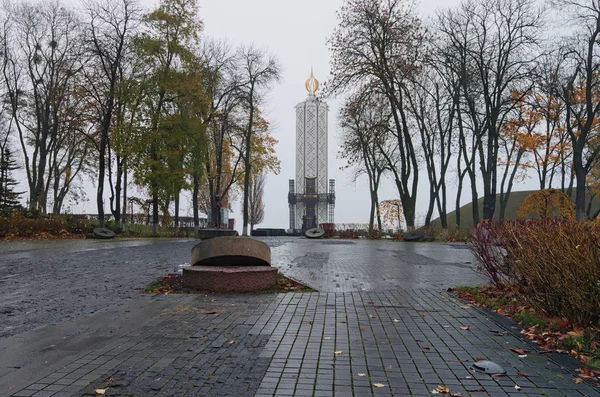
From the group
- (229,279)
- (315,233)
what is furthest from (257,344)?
(315,233)

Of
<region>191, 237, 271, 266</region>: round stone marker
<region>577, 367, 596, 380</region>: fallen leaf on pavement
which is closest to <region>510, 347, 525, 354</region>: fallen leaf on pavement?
<region>577, 367, 596, 380</region>: fallen leaf on pavement

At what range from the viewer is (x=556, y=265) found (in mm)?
5395

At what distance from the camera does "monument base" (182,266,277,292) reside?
8.27 metres

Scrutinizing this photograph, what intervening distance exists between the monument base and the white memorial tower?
3704 centimetres

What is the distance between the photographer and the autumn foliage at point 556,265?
510 centimetres

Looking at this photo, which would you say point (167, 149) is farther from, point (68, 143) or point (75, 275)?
point (75, 275)

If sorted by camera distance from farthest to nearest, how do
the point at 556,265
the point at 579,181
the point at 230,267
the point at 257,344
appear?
the point at 579,181, the point at 230,267, the point at 556,265, the point at 257,344

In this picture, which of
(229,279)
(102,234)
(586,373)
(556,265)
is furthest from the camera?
(102,234)

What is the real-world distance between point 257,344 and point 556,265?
338 cm

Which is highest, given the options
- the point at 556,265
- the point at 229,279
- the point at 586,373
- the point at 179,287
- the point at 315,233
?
the point at 556,265

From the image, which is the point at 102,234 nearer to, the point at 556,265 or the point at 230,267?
the point at 230,267

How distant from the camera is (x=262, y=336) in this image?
17.5 ft

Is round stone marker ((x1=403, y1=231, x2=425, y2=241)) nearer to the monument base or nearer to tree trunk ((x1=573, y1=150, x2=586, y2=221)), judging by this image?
tree trunk ((x1=573, y1=150, x2=586, y2=221))

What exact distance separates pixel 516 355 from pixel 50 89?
115ft
